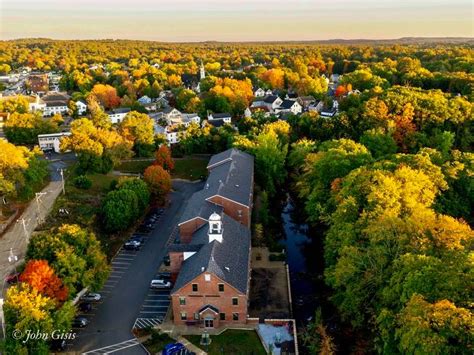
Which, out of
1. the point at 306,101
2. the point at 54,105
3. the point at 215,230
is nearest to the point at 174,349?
the point at 215,230

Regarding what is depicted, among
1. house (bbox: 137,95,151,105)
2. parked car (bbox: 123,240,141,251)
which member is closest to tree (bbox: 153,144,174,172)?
parked car (bbox: 123,240,141,251)

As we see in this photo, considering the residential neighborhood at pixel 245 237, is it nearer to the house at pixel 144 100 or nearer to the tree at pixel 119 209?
the tree at pixel 119 209

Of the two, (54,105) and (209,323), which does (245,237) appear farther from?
(54,105)

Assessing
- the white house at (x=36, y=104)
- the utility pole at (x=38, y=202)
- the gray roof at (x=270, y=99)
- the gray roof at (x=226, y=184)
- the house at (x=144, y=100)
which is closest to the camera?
the gray roof at (x=226, y=184)

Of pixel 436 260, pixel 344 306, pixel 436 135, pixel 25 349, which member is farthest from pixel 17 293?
pixel 436 135

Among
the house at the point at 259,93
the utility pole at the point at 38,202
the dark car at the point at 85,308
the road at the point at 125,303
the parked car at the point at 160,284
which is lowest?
the road at the point at 125,303

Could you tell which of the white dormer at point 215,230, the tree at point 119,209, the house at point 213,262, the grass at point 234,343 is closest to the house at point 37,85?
the tree at point 119,209
